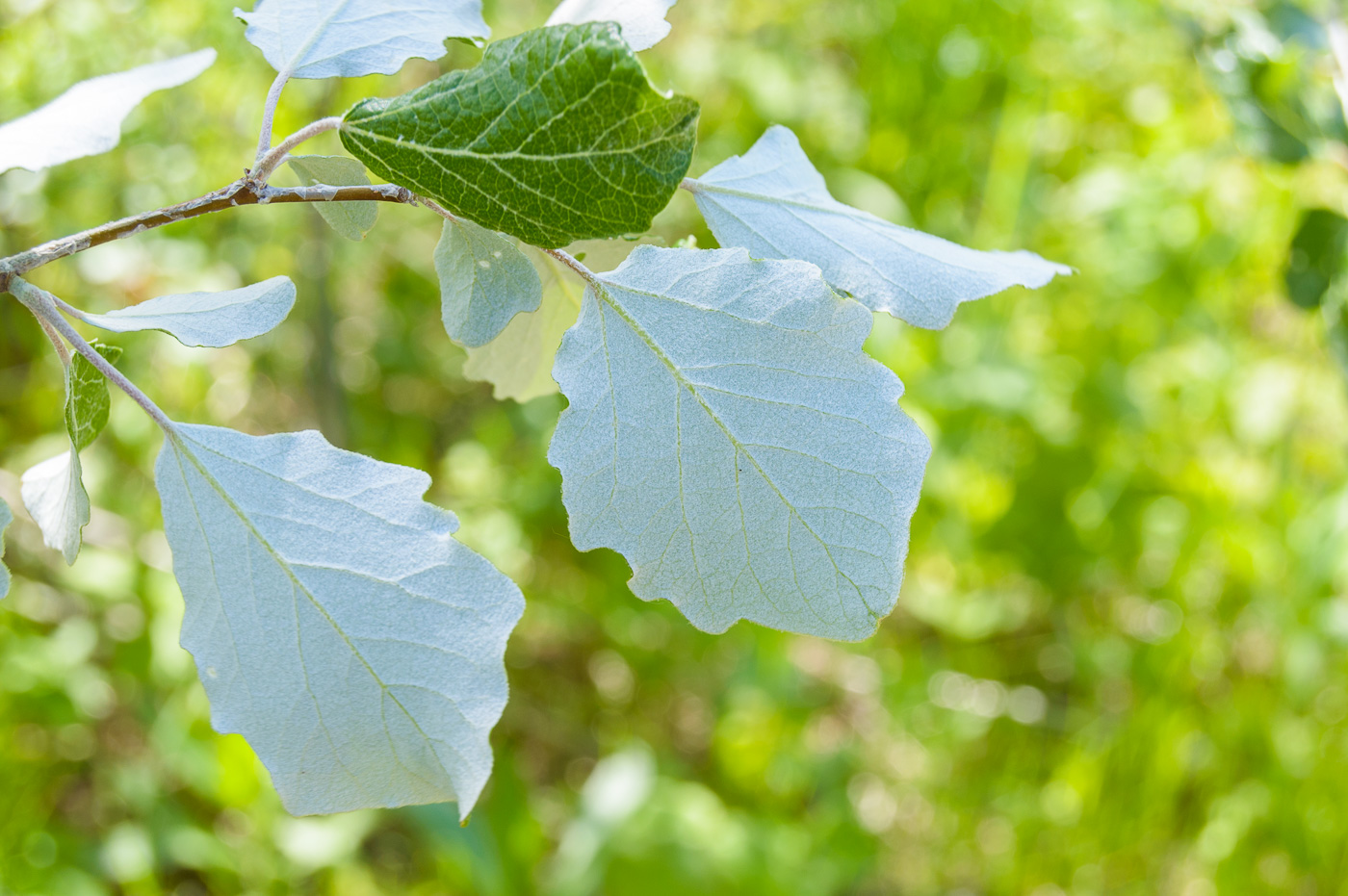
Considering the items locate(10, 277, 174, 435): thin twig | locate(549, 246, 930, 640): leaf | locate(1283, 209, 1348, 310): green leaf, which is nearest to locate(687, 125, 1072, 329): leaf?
locate(549, 246, 930, 640): leaf

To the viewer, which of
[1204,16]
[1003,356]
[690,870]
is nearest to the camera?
[1204,16]

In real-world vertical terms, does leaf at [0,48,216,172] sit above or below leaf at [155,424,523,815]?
above

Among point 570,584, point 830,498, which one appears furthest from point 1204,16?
point 570,584

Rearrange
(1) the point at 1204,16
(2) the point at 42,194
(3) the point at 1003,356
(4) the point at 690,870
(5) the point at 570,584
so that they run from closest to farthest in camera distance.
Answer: (1) the point at 1204,16
(4) the point at 690,870
(2) the point at 42,194
(3) the point at 1003,356
(5) the point at 570,584

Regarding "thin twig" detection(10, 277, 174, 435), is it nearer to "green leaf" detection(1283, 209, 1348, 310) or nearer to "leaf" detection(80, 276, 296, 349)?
"leaf" detection(80, 276, 296, 349)

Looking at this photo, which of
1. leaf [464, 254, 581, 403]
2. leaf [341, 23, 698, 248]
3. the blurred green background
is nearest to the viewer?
leaf [341, 23, 698, 248]

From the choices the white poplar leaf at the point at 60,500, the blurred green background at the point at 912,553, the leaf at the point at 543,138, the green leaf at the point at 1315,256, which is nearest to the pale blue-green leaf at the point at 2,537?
the white poplar leaf at the point at 60,500

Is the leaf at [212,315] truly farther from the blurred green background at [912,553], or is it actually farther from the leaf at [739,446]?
the blurred green background at [912,553]

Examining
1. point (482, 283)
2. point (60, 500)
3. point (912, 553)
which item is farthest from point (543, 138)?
point (912, 553)

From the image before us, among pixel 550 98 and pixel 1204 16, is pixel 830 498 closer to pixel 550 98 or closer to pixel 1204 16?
pixel 550 98
